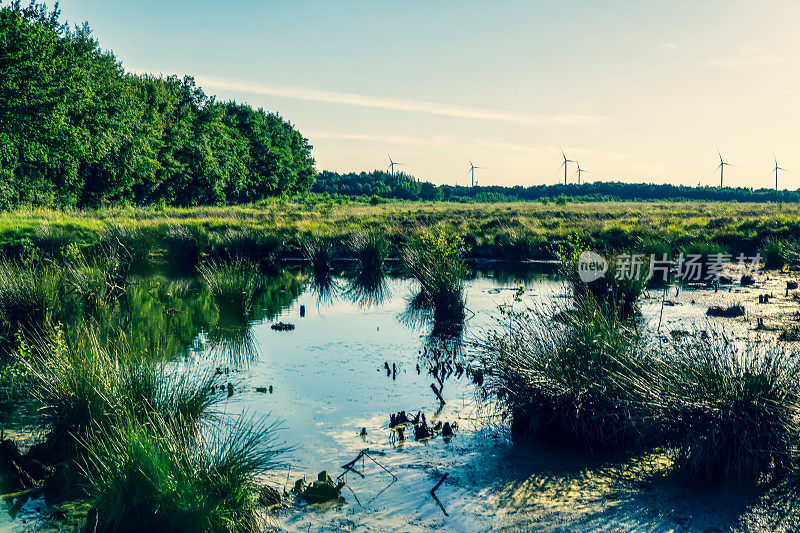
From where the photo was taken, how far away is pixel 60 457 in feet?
19.4

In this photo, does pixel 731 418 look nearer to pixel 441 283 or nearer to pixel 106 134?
pixel 441 283

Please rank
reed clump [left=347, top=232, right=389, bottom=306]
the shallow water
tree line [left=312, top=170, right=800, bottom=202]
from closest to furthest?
the shallow water < reed clump [left=347, top=232, right=389, bottom=306] < tree line [left=312, top=170, right=800, bottom=202]

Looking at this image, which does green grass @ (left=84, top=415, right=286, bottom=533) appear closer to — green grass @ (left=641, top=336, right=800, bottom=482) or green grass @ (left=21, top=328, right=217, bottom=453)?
green grass @ (left=21, top=328, right=217, bottom=453)

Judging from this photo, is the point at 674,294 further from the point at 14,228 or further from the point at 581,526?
the point at 14,228

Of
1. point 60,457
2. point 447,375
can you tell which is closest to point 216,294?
point 447,375

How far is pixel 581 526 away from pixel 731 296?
13215 millimetres

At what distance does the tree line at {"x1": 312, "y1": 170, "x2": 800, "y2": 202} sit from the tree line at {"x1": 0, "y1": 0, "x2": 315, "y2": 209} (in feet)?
161

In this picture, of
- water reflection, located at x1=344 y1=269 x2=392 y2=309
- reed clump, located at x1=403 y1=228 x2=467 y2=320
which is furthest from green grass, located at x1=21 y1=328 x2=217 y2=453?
water reflection, located at x1=344 y1=269 x2=392 y2=309

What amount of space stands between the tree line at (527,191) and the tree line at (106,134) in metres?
49.1

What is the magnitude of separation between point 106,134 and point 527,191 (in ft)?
364

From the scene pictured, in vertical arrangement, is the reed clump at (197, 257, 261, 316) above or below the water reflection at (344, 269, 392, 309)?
above

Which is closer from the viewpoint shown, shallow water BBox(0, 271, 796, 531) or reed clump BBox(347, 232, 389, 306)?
shallow water BBox(0, 271, 796, 531)

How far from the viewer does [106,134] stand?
38.5 metres

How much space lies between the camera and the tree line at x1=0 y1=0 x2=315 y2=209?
3017 cm
